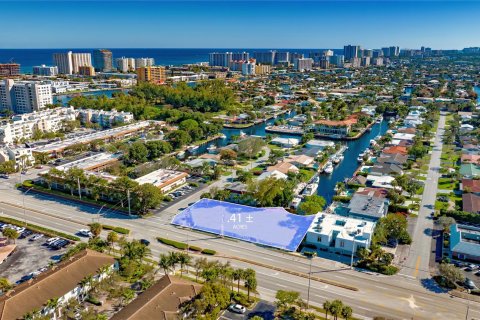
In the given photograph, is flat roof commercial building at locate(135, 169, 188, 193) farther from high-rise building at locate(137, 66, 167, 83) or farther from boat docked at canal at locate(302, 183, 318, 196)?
high-rise building at locate(137, 66, 167, 83)

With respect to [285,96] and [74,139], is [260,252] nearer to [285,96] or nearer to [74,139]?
[74,139]

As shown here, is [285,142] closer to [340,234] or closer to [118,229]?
[340,234]

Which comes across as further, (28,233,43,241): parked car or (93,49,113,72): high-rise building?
(93,49,113,72): high-rise building

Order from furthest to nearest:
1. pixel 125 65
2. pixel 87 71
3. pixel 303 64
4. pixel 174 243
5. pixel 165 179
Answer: pixel 303 64 → pixel 125 65 → pixel 87 71 → pixel 165 179 → pixel 174 243

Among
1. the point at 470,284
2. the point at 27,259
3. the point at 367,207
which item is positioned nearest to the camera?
the point at 470,284

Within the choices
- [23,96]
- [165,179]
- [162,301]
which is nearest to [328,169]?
[165,179]
